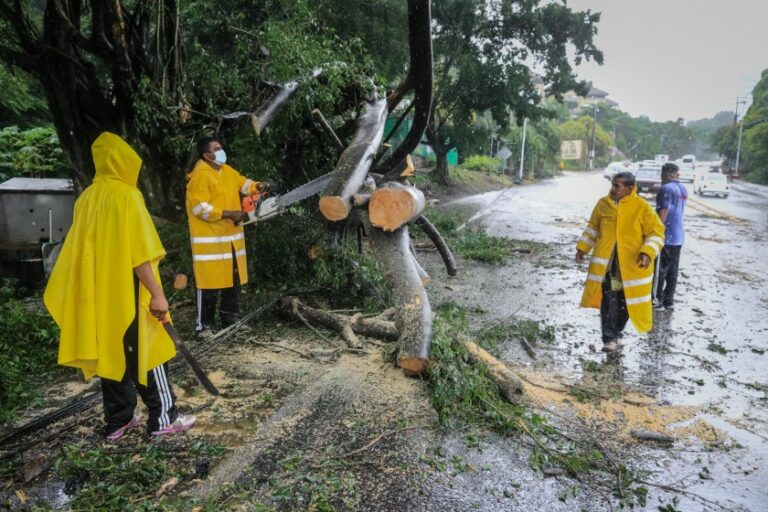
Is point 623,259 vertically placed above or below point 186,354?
above

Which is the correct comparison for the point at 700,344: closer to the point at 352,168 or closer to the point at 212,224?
the point at 352,168

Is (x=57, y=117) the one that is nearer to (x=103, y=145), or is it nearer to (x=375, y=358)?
(x=103, y=145)

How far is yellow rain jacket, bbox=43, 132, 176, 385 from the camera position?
3.03 m

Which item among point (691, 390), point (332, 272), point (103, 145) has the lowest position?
point (691, 390)

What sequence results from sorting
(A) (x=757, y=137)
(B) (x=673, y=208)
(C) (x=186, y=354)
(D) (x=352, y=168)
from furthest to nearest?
(A) (x=757, y=137) → (B) (x=673, y=208) → (D) (x=352, y=168) → (C) (x=186, y=354)

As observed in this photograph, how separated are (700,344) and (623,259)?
4.91 feet

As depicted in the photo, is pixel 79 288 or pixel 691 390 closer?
pixel 79 288

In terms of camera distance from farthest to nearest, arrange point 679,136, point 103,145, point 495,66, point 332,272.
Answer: point 679,136 → point 495,66 → point 332,272 → point 103,145

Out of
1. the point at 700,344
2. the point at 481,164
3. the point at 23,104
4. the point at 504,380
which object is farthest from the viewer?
the point at 481,164

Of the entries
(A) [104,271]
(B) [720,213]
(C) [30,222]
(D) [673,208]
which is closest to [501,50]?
(B) [720,213]

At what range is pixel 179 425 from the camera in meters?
3.37

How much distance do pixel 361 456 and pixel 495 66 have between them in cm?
1835

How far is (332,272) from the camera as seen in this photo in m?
6.02

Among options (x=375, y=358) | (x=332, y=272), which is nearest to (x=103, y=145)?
(x=375, y=358)
